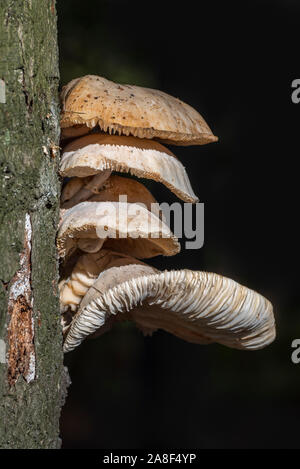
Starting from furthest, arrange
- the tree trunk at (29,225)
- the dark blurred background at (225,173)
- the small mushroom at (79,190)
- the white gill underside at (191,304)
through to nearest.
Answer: the dark blurred background at (225,173) < the small mushroom at (79,190) < the white gill underside at (191,304) < the tree trunk at (29,225)

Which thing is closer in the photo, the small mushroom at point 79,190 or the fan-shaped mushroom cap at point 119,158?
the fan-shaped mushroom cap at point 119,158

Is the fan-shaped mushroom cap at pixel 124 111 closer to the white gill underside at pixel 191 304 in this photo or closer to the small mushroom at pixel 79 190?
the small mushroom at pixel 79 190

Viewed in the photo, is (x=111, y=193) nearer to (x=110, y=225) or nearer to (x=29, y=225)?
(x=110, y=225)

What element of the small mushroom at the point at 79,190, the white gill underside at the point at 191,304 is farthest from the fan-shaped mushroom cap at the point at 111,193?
the white gill underside at the point at 191,304

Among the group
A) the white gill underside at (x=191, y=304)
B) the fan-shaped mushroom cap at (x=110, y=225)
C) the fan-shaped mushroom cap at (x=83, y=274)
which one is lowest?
the white gill underside at (x=191, y=304)

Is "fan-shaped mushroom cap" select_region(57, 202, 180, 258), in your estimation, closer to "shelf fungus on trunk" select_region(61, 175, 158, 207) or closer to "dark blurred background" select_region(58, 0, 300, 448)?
"shelf fungus on trunk" select_region(61, 175, 158, 207)

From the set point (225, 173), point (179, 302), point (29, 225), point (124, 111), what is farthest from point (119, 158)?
point (225, 173)

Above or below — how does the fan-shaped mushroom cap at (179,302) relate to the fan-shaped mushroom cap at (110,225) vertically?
below

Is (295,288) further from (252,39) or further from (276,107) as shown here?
(252,39)
